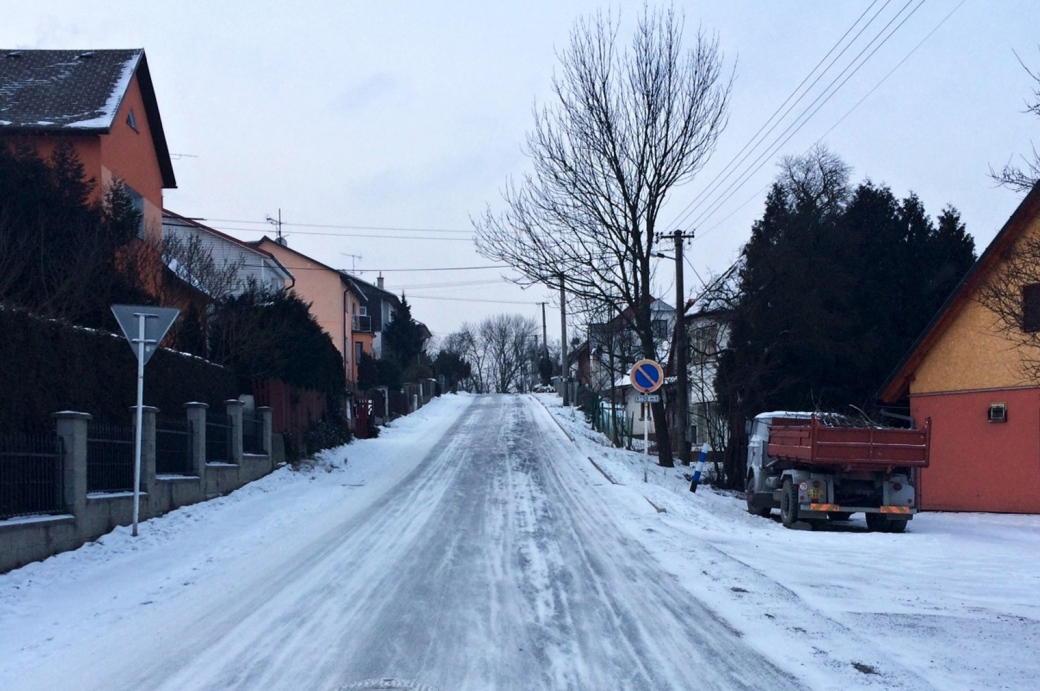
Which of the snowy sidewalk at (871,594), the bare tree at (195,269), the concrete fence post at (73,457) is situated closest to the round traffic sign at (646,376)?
the snowy sidewalk at (871,594)

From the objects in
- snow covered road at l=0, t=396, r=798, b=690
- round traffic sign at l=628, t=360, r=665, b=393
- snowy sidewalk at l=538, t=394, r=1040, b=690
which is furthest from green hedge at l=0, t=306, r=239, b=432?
round traffic sign at l=628, t=360, r=665, b=393

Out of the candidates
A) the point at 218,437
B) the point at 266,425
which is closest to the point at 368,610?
the point at 218,437

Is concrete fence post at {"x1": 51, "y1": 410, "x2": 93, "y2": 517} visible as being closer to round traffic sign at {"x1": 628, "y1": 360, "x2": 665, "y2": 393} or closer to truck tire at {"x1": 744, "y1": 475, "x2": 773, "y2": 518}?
round traffic sign at {"x1": 628, "y1": 360, "x2": 665, "y2": 393}

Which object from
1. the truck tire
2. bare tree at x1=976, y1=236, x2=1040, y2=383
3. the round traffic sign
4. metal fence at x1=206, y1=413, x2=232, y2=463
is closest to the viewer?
bare tree at x1=976, y1=236, x2=1040, y2=383

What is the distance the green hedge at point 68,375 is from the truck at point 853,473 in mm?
11295

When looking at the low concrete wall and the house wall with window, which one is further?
the house wall with window

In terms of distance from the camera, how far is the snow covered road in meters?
6.82

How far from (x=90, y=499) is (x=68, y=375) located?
75.3 inches

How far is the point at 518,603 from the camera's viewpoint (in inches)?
355

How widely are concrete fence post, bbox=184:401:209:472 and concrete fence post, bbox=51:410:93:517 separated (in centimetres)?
496

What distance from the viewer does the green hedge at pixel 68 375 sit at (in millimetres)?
11359

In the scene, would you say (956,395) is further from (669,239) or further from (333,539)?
(333,539)

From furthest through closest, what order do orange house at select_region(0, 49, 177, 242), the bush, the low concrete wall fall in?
the bush, orange house at select_region(0, 49, 177, 242), the low concrete wall

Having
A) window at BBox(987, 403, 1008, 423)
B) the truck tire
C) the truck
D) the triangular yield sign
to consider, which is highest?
the triangular yield sign
